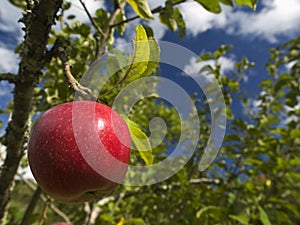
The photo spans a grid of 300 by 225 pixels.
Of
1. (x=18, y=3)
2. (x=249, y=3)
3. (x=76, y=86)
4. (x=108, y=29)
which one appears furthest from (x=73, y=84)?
(x=18, y=3)

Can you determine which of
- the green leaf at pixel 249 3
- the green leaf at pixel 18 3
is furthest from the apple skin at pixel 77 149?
the green leaf at pixel 18 3

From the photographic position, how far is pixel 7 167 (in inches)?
35.7

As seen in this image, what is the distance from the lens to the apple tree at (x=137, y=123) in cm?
72

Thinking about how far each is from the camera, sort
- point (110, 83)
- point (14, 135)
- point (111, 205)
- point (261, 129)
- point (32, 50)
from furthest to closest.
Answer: point (261, 129) → point (111, 205) → point (110, 83) → point (14, 135) → point (32, 50)

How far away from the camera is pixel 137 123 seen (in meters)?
1.99

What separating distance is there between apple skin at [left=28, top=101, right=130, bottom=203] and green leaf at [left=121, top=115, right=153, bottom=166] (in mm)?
23

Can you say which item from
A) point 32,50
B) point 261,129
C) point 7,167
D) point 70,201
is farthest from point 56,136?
point 261,129

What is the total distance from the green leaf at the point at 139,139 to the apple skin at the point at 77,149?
0.07ft

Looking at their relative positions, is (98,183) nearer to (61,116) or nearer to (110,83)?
(61,116)

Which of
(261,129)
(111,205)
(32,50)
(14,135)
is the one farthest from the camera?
(261,129)

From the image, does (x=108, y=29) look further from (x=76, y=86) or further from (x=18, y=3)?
(x=76, y=86)

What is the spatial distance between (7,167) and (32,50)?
13.8 inches

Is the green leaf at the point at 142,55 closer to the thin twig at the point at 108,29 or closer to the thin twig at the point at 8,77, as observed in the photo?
the thin twig at the point at 8,77

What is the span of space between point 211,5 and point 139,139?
0.68 metres
